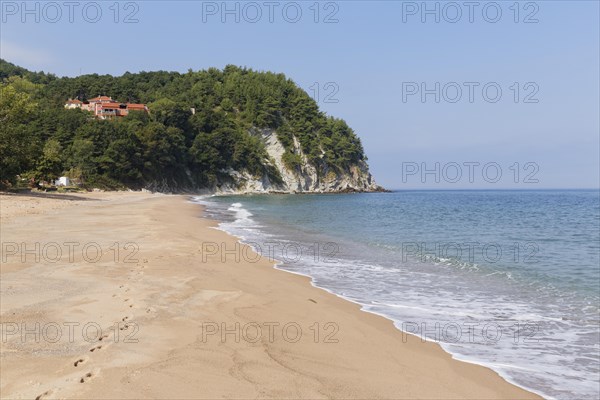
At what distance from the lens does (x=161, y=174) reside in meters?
99.3

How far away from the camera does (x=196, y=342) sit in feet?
19.1

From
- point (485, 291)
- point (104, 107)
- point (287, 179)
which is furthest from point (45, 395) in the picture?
point (104, 107)

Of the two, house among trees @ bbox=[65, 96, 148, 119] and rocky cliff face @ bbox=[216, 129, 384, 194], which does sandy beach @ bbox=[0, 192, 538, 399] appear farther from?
house among trees @ bbox=[65, 96, 148, 119]

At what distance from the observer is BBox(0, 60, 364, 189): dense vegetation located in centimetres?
5266

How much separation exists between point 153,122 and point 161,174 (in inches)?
459

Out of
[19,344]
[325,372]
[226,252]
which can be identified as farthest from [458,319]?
[226,252]

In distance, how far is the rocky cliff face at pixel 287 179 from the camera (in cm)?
11894

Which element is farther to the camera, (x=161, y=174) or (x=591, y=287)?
(x=161, y=174)

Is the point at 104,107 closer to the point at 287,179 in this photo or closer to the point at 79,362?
the point at 287,179

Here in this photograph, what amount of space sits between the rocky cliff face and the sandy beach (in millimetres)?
107287

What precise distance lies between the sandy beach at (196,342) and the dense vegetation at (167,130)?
35022 mm

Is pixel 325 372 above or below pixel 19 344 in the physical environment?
below

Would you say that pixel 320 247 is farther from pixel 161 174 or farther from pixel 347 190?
pixel 347 190

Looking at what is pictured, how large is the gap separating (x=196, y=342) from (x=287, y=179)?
123 meters
